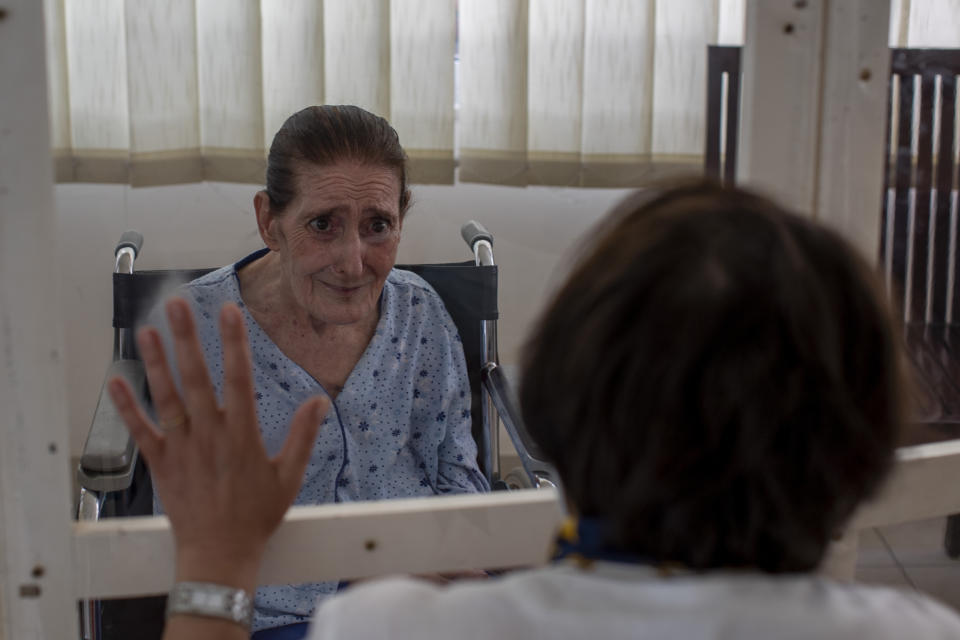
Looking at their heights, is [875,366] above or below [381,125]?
below

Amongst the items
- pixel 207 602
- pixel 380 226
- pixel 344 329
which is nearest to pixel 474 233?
pixel 380 226

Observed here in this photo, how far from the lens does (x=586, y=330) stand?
0.45m

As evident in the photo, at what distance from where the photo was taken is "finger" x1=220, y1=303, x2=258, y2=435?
0.60 metres

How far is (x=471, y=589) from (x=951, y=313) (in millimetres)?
704

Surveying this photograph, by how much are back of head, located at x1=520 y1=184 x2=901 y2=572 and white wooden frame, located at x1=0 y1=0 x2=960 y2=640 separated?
298mm

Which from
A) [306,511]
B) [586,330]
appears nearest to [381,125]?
[306,511]

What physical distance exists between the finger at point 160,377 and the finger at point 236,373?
36mm

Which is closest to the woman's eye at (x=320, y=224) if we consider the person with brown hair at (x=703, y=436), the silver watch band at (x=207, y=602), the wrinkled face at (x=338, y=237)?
the wrinkled face at (x=338, y=237)

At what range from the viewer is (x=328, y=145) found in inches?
49.0

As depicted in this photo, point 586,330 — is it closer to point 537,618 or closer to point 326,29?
point 537,618

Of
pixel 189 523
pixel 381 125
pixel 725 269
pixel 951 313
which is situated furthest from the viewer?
pixel 381 125

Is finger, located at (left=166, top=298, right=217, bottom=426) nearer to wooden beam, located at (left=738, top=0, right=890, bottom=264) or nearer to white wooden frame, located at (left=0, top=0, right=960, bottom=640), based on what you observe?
white wooden frame, located at (left=0, top=0, right=960, bottom=640)

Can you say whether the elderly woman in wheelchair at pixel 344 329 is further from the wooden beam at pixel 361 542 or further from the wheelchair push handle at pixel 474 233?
the wooden beam at pixel 361 542

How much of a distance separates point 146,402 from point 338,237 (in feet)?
1.14
